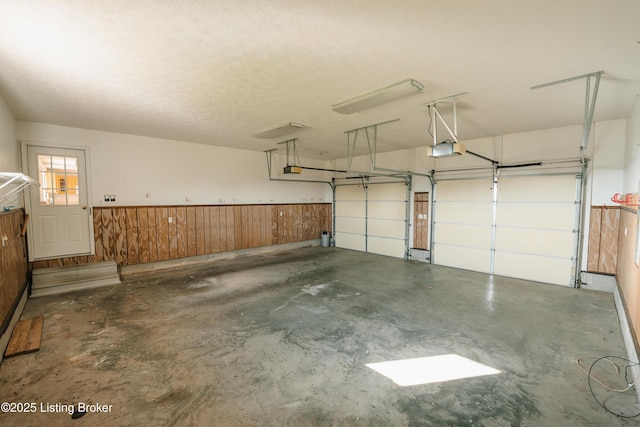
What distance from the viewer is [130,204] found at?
568 centimetres

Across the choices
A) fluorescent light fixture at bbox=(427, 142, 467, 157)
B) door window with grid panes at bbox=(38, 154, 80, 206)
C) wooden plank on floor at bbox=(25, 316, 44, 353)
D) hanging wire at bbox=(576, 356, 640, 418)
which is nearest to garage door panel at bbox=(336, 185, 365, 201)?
fluorescent light fixture at bbox=(427, 142, 467, 157)

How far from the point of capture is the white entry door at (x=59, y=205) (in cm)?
473

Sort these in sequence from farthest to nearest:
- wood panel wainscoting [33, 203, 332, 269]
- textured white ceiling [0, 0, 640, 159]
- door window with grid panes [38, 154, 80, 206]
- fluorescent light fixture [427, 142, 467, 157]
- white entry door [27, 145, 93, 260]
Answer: wood panel wainscoting [33, 203, 332, 269] → door window with grid panes [38, 154, 80, 206] → white entry door [27, 145, 93, 260] → fluorescent light fixture [427, 142, 467, 157] → textured white ceiling [0, 0, 640, 159]

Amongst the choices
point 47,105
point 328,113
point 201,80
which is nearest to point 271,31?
point 201,80

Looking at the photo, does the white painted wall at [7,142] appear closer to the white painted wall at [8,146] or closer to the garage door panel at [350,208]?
the white painted wall at [8,146]

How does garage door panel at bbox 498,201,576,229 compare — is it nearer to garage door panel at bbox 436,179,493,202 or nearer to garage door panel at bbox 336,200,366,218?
garage door panel at bbox 436,179,493,202

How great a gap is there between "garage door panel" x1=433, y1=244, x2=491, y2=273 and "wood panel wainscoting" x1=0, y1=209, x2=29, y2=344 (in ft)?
23.6

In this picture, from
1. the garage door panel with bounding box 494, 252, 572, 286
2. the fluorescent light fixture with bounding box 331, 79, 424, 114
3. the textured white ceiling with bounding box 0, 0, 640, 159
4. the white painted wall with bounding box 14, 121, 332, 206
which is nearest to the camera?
the textured white ceiling with bounding box 0, 0, 640, 159

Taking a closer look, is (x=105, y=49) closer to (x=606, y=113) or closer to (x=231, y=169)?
(x=231, y=169)

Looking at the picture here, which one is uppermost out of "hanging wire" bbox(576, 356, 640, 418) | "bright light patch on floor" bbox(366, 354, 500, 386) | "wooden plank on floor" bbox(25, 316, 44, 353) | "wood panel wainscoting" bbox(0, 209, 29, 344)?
"wood panel wainscoting" bbox(0, 209, 29, 344)

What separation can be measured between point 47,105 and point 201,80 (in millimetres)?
2667

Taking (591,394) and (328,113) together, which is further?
(328,113)

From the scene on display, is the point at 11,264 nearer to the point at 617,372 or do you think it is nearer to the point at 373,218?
the point at 617,372

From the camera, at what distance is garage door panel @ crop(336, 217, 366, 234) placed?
8328 millimetres
